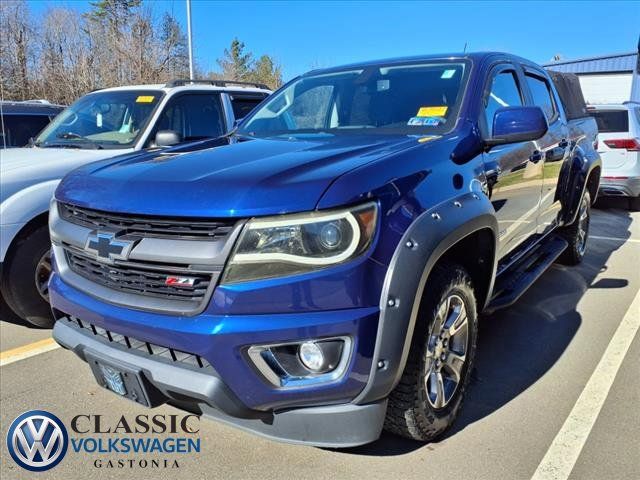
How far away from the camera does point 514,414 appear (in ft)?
9.57


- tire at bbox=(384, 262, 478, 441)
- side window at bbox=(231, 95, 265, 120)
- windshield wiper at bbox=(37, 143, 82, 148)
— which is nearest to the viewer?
tire at bbox=(384, 262, 478, 441)

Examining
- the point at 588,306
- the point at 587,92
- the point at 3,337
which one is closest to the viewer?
the point at 3,337

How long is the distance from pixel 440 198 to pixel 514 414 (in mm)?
1351

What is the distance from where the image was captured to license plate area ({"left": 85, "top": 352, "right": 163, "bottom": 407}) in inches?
85.4

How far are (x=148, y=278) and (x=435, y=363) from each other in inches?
53.6

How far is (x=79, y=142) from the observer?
4844mm

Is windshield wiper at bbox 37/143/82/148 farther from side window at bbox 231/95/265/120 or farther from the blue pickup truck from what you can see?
the blue pickup truck

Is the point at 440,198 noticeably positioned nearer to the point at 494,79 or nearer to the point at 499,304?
the point at 499,304

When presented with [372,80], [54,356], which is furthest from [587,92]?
[54,356]

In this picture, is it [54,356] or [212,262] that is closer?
[212,262]

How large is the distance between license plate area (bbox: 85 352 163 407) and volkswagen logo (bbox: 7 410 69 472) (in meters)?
0.64

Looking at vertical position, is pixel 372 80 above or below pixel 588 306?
above

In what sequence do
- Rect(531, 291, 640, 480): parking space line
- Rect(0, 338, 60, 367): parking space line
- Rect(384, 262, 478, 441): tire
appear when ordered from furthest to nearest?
1. Rect(0, 338, 60, 367): parking space line
2. Rect(531, 291, 640, 480): parking space line
3. Rect(384, 262, 478, 441): tire

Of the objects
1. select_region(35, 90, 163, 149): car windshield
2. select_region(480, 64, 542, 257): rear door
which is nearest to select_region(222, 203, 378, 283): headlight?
select_region(480, 64, 542, 257): rear door
